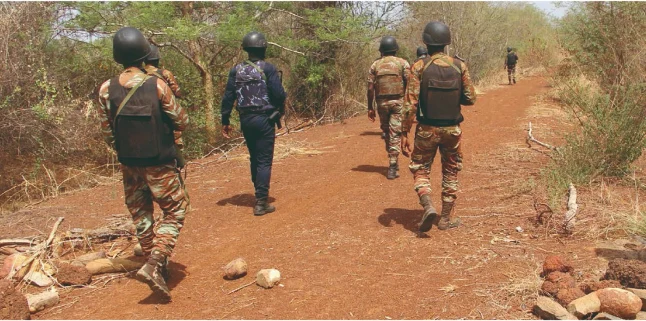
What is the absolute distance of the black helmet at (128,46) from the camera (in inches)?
141

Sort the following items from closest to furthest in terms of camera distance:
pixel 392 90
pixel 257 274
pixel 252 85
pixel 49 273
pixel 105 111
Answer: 1. pixel 105 111
2. pixel 257 274
3. pixel 49 273
4. pixel 252 85
5. pixel 392 90

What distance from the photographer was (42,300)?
3.64m

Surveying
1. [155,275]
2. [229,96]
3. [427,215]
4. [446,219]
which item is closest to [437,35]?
[427,215]

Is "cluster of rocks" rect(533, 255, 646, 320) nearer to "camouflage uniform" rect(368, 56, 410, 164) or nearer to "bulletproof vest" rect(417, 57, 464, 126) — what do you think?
"bulletproof vest" rect(417, 57, 464, 126)

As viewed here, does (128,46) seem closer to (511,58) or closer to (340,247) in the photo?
(340,247)

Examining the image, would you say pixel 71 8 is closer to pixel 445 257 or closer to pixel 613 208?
pixel 445 257

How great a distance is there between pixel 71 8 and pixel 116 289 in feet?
29.9

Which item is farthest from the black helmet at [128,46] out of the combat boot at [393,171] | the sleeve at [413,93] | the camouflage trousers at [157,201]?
the combat boot at [393,171]

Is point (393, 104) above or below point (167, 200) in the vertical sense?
above

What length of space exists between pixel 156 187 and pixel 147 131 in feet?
1.40

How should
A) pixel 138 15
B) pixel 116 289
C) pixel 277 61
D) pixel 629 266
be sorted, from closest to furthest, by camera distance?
pixel 629 266
pixel 116 289
pixel 138 15
pixel 277 61

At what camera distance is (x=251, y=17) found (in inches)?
481

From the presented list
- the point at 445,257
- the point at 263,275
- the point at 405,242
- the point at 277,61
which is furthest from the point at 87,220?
the point at 277,61

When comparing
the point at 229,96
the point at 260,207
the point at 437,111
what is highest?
the point at 229,96
